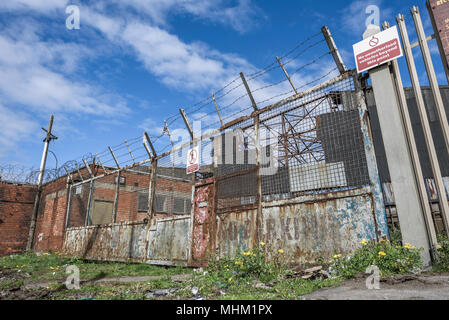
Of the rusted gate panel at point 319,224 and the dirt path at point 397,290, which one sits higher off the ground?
the rusted gate panel at point 319,224

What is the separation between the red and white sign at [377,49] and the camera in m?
4.91

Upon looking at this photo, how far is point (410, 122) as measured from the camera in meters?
4.63

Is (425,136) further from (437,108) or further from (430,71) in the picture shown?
(430,71)

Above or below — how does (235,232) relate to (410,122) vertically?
below

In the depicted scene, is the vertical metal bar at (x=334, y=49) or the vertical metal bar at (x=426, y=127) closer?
the vertical metal bar at (x=426, y=127)

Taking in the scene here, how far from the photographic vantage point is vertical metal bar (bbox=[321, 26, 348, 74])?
550 cm

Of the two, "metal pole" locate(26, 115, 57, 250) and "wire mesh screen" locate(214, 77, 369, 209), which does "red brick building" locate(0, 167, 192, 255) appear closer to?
"metal pole" locate(26, 115, 57, 250)

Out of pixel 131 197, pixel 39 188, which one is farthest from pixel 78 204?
pixel 39 188

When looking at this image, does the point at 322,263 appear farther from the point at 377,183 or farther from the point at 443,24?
the point at 443,24

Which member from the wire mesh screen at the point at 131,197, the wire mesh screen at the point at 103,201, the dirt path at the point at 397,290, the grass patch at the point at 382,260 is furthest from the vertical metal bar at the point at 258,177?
the wire mesh screen at the point at 103,201

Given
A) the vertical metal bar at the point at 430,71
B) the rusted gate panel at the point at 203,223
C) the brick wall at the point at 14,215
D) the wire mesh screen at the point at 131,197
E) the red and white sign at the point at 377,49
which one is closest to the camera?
the vertical metal bar at the point at 430,71

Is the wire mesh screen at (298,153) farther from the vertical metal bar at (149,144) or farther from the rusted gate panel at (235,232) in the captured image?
the vertical metal bar at (149,144)
